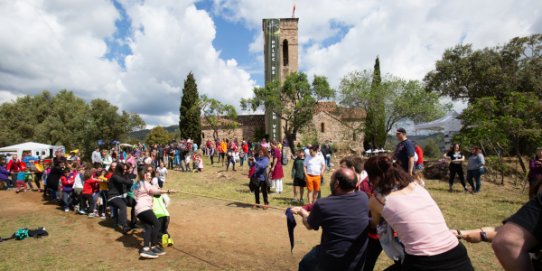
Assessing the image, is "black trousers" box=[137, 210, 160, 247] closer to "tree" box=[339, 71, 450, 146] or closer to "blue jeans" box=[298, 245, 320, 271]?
"blue jeans" box=[298, 245, 320, 271]

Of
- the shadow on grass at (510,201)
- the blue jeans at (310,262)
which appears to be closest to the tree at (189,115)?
the shadow on grass at (510,201)

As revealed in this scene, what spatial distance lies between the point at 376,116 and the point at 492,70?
38.1 ft

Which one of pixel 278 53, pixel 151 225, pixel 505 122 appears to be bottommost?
pixel 151 225

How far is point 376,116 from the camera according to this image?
105 feet

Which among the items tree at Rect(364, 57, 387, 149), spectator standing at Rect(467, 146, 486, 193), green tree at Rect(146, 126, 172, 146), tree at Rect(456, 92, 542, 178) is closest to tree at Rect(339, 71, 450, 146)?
tree at Rect(364, 57, 387, 149)

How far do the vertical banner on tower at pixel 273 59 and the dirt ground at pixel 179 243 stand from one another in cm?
2920

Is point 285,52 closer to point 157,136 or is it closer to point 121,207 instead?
point 121,207

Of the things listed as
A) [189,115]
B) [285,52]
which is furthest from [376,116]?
[189,115]

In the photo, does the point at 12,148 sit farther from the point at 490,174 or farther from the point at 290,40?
the point at 490,174

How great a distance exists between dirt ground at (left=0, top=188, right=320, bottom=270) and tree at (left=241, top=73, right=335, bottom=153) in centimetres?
2588

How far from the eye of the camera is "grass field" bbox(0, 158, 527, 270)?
500 cm

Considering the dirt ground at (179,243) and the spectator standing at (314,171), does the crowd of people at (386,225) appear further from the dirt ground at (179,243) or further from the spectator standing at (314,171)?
the spectator standing at (314,171)

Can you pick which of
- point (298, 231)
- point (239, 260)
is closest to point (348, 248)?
point (239, 260)

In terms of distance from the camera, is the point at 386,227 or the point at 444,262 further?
the point at 386,227
